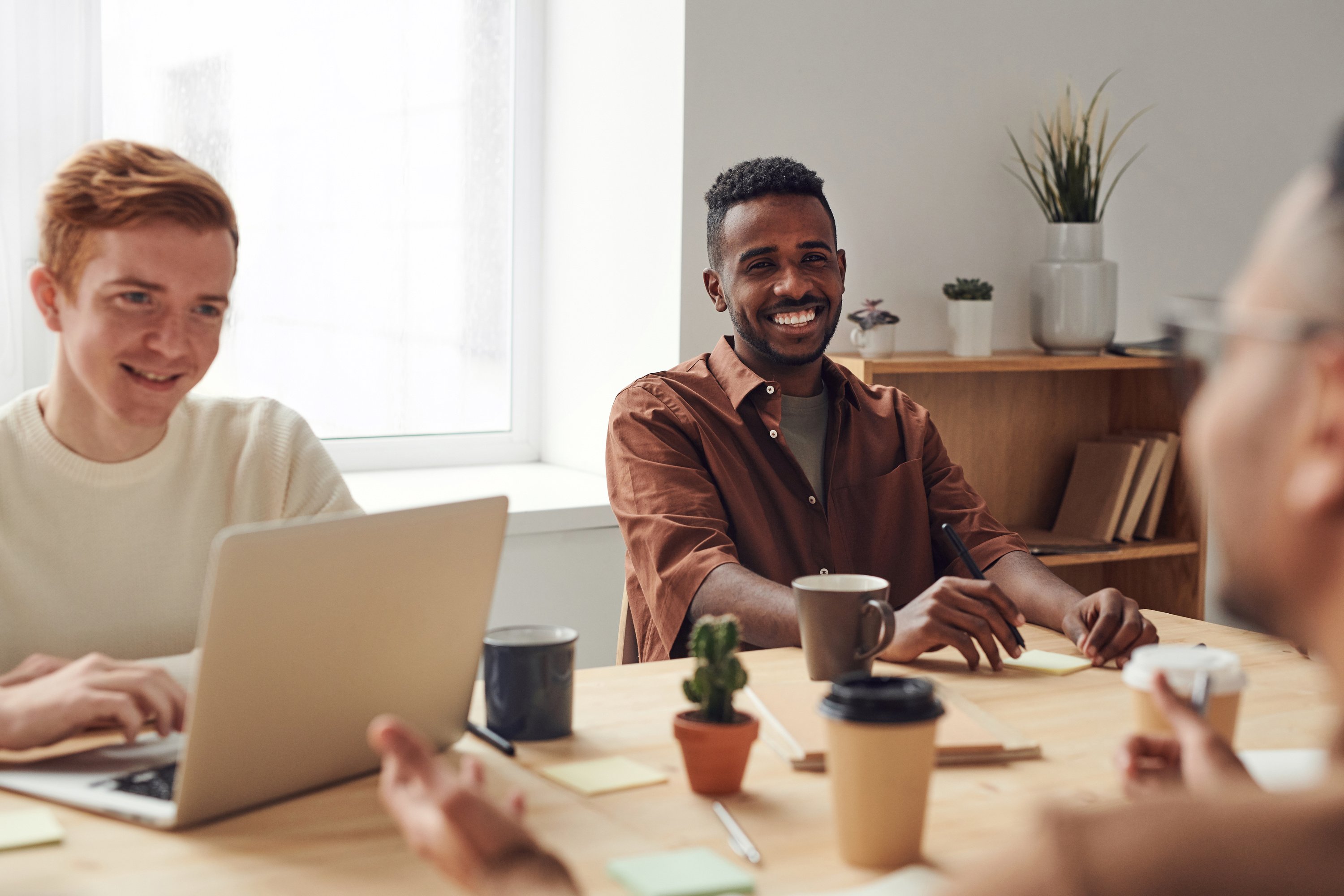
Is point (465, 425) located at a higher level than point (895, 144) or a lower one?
lower

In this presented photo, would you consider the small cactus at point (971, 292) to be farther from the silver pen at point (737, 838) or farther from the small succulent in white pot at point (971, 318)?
the silver pen at point (737, 838)

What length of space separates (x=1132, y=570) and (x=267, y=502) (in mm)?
2499

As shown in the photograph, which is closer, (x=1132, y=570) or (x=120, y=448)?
(x=120, y=448)

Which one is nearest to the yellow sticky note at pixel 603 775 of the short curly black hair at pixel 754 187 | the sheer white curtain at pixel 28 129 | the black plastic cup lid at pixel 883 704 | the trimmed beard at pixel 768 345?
the black plastic cup lid at pixel 883 704

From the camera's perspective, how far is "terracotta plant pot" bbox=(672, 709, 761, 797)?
1.05 m

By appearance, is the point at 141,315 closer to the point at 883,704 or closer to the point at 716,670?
the point at 716,670

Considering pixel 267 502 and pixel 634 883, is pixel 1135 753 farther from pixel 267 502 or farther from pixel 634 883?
pixel 267 502

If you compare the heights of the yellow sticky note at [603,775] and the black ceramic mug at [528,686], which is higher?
the black ceramic mug at [528,686]

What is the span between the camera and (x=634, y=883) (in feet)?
2.87

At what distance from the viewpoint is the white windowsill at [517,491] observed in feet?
8.76

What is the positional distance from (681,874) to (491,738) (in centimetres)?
37

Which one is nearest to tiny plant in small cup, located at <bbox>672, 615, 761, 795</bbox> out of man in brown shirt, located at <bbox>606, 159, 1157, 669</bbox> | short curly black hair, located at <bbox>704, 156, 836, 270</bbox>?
man in brown shirt, located at <bbox>606, 159, 1157, 669</bbox>

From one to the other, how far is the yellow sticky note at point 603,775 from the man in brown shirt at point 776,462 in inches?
25.5

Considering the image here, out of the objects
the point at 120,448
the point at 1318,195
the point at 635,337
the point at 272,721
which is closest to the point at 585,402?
the point at 635,337
